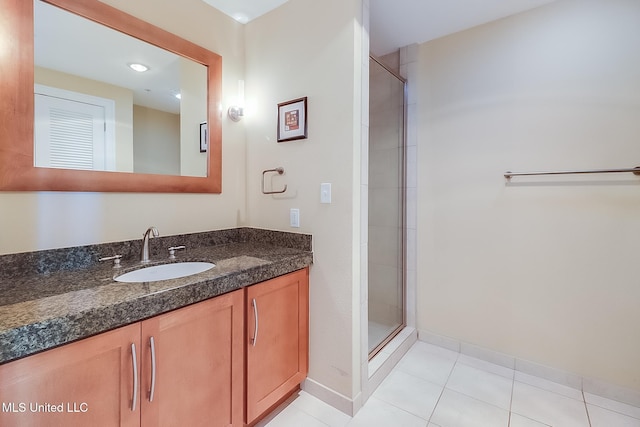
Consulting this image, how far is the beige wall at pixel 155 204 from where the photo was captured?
1.22 meters

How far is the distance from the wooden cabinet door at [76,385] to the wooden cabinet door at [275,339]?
496 millimetres

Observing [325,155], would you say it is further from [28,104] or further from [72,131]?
[28,104]

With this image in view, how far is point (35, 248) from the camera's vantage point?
4.07 ft

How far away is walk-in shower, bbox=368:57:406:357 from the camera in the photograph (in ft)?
6.97

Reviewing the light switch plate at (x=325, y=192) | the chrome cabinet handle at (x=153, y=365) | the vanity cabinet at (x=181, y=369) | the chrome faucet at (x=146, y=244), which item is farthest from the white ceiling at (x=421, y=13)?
the chrome cabinet handle at (x=153, y=365)

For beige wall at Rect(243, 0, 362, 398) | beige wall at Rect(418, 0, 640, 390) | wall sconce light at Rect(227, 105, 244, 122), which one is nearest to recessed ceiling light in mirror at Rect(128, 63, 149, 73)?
wall sconce light at Rect(227, 105, 244, 122)

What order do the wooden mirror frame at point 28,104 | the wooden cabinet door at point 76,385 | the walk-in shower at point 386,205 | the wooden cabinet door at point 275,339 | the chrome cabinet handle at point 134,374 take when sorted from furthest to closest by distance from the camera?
the walk-in shower at point 386,205
the wooden cabinet door at point 275,339
the wooden mirror frame at point 28,104
the chrome cabinet handle at point 134,374
the wooden cabinet door at point 76,385

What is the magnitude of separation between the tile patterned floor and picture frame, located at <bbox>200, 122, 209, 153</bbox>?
157 cm

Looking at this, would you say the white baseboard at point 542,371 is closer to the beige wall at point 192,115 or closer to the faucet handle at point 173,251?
the faucet handle at point 173,251

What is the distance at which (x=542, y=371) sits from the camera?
188 cm

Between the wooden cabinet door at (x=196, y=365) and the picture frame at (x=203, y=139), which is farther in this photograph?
the picture frame at (x=203, y=139)

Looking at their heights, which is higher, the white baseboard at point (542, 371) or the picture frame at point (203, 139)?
the picture frame at point (203, 139)

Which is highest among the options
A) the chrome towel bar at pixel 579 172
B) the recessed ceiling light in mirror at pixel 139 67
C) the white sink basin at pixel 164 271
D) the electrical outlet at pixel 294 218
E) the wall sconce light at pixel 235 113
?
the recessed ceiling light in mirror at pixel 139 67

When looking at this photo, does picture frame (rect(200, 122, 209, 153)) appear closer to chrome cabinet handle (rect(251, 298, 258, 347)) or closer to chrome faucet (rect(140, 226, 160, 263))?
chrome faucet (rect(140, 226, 160, 263))
